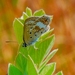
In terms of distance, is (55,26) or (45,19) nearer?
(45,19)

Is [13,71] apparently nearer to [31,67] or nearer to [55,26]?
[31,67]

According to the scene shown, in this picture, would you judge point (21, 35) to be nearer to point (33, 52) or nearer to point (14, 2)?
point (33, 52)

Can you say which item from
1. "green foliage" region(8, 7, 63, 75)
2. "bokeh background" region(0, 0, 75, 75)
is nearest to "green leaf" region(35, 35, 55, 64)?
"green foliage" region(8, 7, 63, 75)

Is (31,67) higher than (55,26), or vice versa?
(55,26)

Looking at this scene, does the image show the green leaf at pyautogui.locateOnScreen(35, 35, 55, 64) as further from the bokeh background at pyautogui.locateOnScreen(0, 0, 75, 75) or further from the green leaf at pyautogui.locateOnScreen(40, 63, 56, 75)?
the bokeh background at pyautogui.locateOnScreen(0, 0, 75, 75)

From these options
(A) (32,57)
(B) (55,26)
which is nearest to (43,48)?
(A) (32,57)

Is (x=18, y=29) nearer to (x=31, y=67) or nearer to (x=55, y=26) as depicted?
(x=31, y=67)
